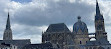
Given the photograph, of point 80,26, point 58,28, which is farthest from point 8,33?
point 80,26

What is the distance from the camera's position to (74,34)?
6093 inches

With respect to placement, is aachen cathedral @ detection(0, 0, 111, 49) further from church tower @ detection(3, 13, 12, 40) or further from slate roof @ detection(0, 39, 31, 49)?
church tower @ detection(3, 13, 12, 40)

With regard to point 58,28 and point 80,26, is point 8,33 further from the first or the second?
point 80,26

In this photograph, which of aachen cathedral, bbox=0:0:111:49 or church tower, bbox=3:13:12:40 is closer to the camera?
aachen cathedral, bbox=0:0:111:49

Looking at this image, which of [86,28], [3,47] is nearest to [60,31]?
[86,28]

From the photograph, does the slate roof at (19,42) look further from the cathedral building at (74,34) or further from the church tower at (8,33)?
the cathedral building at (74,34)

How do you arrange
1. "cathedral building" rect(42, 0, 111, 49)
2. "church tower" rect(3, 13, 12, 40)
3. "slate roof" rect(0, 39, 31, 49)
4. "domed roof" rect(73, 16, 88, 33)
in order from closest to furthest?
1. "cathedral building" rect(42, 0, 111, 49)
2. "domed roof" rect(73, 16, 88, 33)
3. "slate roof" rect(0, 39, 31, 49)
4. "church tower" rect(3, 13, 12, 40)

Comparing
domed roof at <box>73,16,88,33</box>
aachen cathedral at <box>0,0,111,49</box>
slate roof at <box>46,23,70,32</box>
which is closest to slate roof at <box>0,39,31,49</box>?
aachen cathedral at <box>0,0,111,49</box>

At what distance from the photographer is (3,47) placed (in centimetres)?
11531

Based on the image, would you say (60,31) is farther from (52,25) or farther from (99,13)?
(99,13)

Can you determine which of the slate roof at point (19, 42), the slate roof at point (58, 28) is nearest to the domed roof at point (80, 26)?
the slate roof at point (58, 28)

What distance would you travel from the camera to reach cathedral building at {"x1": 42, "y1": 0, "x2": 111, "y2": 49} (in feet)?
487

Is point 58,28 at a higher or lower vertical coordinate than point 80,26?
lower

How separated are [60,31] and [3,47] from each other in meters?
46.0
